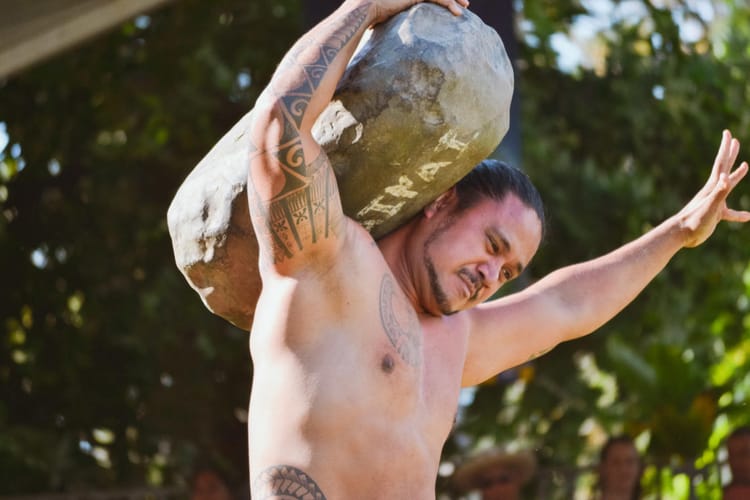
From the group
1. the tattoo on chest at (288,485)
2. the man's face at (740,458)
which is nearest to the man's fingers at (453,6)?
the tattoo on chest at (288,485)

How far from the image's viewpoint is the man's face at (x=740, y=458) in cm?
655

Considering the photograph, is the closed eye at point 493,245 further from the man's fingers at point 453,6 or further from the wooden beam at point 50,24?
the wooden beam at point 50,24

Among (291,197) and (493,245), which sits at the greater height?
(291,197)

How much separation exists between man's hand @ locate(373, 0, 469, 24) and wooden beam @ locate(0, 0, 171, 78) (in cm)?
389

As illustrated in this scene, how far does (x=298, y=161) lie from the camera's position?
2564 mm

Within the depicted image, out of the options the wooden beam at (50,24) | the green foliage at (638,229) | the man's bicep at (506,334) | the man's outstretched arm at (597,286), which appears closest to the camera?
the man's bicep at (506,334)

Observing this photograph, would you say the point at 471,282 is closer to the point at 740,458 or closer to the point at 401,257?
the point at 401,257

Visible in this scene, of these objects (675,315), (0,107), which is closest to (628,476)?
(675,315)

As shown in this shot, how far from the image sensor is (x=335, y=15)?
2.72 meters

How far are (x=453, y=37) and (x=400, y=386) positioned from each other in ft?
2.46

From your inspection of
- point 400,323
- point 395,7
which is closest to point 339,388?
point 400,323

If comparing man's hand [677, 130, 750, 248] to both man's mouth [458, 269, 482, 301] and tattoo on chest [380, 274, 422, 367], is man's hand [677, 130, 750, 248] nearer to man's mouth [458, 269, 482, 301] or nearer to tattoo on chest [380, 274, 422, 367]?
man's mouth [458, 269, 482, 301]

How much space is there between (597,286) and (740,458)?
3441mm

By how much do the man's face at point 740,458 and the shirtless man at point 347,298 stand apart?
3.90 metres
